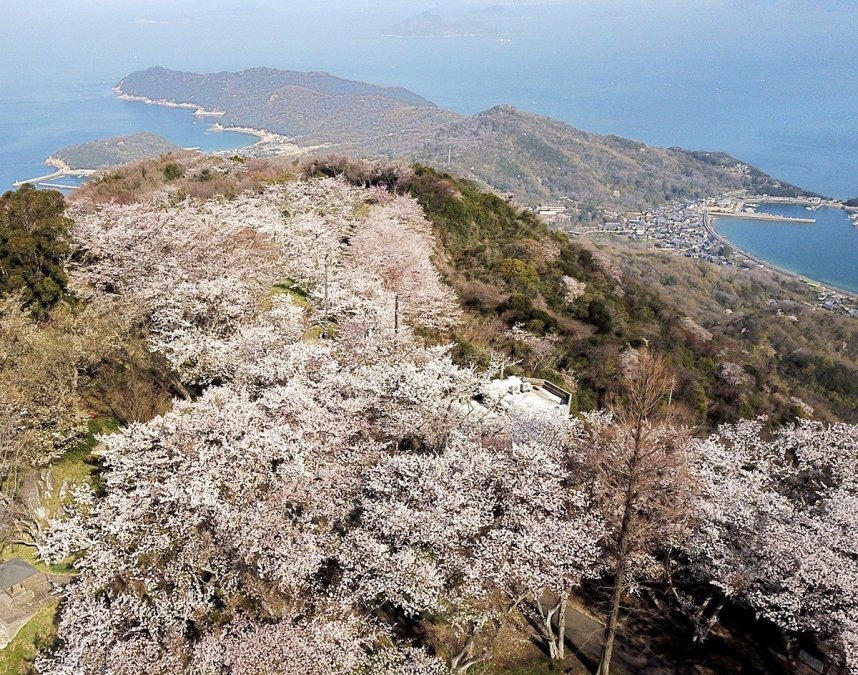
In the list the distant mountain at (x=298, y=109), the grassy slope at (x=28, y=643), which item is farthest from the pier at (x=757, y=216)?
the grassy slope at (x=28, y=643)

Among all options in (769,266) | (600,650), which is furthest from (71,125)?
(600,650)

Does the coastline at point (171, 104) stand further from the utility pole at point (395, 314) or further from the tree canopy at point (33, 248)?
the utility pole at point (395, 314)

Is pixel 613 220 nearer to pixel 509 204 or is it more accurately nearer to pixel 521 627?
pixel 509 204

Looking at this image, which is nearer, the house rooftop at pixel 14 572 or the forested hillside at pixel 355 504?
the forested hillside at pixel 355 504

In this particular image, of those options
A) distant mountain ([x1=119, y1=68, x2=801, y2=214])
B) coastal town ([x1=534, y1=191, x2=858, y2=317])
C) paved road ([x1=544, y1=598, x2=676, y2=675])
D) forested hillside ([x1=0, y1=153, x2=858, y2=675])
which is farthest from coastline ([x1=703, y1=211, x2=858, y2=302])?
paved road ([x1=544, y1=598, x2=676, y2=675])

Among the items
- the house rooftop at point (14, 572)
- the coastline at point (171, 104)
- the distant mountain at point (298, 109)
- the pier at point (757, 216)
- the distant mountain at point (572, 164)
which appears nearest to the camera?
the house rooftop at point (14, 572)

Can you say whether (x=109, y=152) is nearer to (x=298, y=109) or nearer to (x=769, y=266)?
(x=298, y=109)

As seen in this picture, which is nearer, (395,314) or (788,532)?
(788,532)
